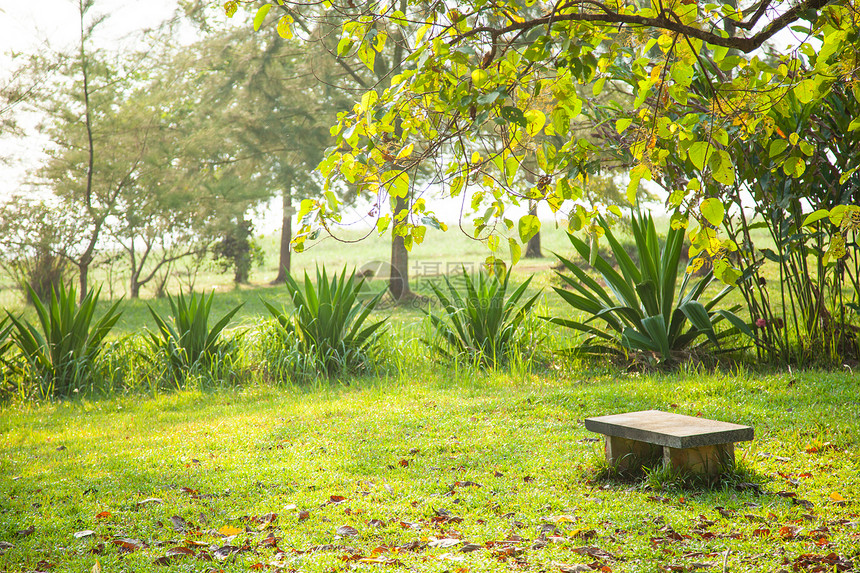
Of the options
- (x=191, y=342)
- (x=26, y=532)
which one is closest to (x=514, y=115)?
(x=26, y=532)

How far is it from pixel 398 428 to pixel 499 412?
2.48 feet

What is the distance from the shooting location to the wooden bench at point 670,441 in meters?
2.98

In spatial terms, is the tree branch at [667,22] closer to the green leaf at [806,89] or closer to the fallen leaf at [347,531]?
the green leaf at [806,89]

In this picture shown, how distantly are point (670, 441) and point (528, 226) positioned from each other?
4.85 ft

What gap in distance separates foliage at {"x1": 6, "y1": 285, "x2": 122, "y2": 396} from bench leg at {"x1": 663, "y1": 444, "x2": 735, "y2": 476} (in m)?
5.49

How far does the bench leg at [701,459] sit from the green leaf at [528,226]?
159cm

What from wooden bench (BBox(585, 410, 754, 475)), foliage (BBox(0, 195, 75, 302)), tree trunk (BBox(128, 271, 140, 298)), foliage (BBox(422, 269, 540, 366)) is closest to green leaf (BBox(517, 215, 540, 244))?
wooden bench (BBox(585, 410, 754, 475))

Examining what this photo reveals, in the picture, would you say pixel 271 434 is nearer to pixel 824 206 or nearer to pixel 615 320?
pixel 615 320

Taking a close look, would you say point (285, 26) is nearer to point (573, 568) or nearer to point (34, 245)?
point (573, 568)

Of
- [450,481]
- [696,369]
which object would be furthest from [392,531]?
[696,369]

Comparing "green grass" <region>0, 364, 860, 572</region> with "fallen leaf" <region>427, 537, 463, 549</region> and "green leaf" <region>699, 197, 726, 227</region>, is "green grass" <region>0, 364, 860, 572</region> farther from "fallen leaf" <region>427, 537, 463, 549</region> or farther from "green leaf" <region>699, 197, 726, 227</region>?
"green leaf" <region>699, 197, 726, 227</region>

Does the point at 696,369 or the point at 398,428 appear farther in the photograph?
the point at 696,369

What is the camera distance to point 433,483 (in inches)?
133

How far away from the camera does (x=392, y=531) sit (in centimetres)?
282
